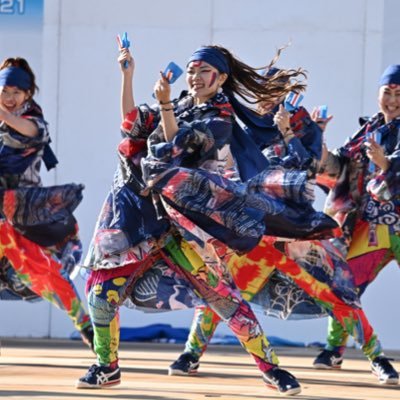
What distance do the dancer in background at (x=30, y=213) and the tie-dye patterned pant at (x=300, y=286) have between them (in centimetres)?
88

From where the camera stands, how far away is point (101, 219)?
23.1 ft

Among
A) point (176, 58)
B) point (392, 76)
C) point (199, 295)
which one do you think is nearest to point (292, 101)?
point (392, 76)

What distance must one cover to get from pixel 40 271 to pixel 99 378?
191 cm

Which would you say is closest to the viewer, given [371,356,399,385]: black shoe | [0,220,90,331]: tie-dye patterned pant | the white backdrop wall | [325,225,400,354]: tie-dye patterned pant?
[371,356,399,385]: black shoe

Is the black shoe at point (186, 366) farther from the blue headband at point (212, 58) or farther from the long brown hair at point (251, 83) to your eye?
the blue headband at point (212, 58)

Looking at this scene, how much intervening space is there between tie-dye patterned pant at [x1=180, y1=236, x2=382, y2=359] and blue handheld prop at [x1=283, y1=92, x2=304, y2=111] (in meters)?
0.75

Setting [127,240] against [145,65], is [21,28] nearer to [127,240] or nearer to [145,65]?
[145,65]

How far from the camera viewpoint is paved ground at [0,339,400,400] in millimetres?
6949

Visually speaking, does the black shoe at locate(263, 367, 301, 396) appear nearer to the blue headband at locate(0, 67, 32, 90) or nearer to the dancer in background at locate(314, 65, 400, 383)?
the dancer in background at locate(314, 65, 400, 383)

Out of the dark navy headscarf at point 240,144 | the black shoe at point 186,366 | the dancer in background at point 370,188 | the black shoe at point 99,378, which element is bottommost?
the black shoe at point 186,366

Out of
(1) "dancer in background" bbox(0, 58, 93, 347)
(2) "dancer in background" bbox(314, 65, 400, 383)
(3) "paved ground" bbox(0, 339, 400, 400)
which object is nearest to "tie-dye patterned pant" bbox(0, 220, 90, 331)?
(1) "dancer in background" bbox(0, 58, 93, 347)

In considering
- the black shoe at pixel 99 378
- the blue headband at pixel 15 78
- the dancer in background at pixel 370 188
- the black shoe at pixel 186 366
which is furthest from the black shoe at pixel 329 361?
the blue headband at pixel 15 78

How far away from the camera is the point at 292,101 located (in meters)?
8.34

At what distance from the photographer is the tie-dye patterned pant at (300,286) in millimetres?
8203
